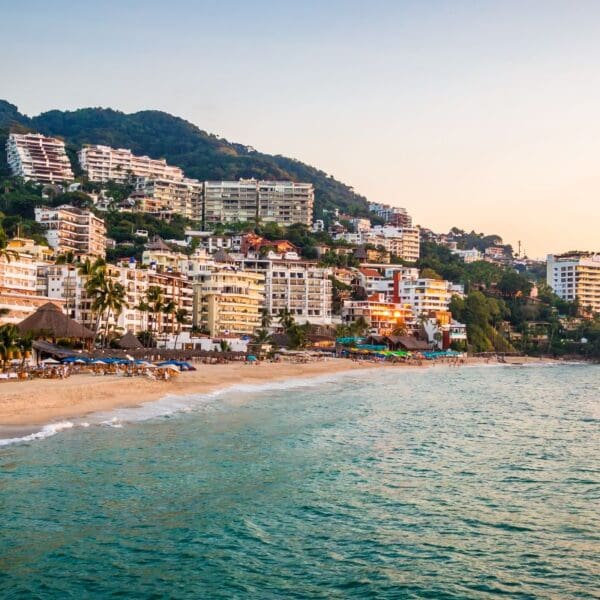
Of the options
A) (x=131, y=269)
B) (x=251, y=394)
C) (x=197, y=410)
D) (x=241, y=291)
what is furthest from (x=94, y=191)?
(x=197, y=410)

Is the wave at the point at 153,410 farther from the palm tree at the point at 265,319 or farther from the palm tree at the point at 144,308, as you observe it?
the palm tree at the point at 265,319

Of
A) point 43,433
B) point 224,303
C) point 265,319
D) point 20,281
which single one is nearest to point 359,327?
point 265,319

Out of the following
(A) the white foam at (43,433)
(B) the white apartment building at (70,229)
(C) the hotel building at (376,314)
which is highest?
(B) the white apartment building at (70,229)

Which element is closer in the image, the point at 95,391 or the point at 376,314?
the point at 95,391

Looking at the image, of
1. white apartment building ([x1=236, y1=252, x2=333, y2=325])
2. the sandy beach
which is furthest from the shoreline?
white apartment building ([x1=236, y1=252, x2=333, y2=325])

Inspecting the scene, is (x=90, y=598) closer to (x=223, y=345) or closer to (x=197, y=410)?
(x=197, y=410)

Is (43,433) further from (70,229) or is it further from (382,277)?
(382,277)

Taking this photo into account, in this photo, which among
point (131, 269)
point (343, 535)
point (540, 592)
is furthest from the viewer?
point (131, 269)

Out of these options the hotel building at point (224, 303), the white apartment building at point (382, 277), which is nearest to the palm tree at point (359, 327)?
the hotel building at point (224, 303)
